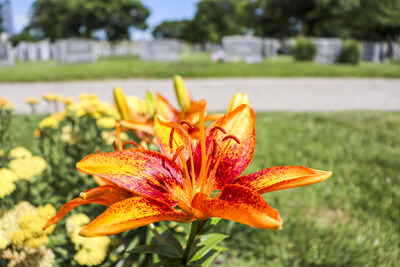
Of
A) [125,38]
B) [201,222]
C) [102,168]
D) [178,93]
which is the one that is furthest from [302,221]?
[125,38]

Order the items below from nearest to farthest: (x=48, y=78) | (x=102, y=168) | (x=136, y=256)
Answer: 1. (x=102, y=168)
2. (x=136, y=256)
3. (x=48, y=78)

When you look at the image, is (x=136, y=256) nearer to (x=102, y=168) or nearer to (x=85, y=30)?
(x=102, y=168)

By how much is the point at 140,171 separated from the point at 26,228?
49 centimetres

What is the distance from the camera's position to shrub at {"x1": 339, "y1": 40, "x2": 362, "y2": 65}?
15555mm

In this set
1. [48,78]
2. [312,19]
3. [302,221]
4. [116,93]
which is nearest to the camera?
[116,93]

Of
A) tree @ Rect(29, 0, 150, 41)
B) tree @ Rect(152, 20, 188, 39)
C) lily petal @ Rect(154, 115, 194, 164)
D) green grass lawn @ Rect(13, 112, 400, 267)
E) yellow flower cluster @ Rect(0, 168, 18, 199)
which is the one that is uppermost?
tree @ Rect(152, 20, 188, 39)

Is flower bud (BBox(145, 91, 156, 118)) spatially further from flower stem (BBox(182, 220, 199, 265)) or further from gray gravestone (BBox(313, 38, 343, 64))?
gray gravestone (BBox(313, 38, 343, 64))

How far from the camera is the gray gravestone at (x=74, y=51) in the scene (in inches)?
575

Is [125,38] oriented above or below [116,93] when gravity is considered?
above

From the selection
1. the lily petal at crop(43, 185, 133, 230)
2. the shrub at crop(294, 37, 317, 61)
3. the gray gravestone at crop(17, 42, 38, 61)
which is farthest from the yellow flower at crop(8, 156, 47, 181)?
the gray gravestone at crop(17, 42, 38, 61)

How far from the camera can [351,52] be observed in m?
15.7

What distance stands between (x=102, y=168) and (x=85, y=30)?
46652mm

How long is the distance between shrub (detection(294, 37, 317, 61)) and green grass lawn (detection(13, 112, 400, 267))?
14110 mm

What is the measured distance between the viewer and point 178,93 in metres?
1.03
